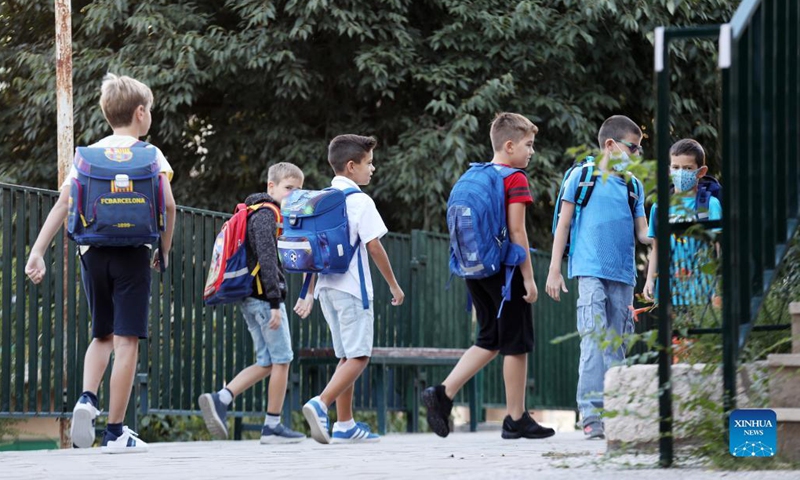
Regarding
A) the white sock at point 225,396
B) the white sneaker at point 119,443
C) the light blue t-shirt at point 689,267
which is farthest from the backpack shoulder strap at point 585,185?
the white sneaker at point 119,443

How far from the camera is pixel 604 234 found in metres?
8.32

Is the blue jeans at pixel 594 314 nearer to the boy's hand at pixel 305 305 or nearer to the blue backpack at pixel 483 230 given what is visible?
the blue backpack at pixel 483 230

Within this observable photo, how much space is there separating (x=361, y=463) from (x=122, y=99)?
6.97 ft

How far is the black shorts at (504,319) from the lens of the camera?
8.23 m

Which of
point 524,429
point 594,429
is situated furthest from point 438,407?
point 594,429

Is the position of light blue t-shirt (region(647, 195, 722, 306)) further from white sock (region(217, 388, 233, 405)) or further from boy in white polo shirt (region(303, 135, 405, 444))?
white sock (region(217, 388, 233, 405))

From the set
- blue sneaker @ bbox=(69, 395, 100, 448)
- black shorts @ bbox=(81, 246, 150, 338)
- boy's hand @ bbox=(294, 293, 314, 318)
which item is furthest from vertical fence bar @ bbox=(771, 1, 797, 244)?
boy's hand @ bbox=(294, 293, 314, 318)

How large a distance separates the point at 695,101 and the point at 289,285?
9285 millimetres

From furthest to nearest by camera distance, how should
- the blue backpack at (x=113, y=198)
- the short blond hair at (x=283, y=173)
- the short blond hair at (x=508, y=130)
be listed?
the short blond hair at (x=283, y=173) < the short blond hair at (x=508, y=130) < the blue backpack at (x=113, y=198)

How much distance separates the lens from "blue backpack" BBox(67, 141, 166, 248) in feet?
22.8

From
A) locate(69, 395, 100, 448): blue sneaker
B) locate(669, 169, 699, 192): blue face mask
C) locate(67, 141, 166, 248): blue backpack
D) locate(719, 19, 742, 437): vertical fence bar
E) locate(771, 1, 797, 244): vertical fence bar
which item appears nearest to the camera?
locate(719, 19, 742, 437): vertical fence bar

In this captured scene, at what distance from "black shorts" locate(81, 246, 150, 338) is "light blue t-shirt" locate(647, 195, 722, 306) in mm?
2548

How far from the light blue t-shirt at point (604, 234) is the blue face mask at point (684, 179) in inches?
10.1

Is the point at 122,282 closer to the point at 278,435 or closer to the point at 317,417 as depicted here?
the point at 317,417
